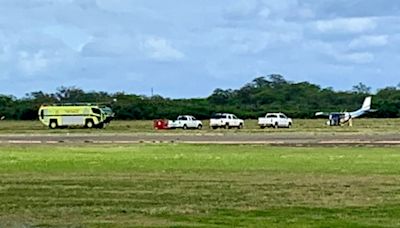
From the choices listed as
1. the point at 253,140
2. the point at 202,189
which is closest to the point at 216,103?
the point at 253,140

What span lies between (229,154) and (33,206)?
25855 mm

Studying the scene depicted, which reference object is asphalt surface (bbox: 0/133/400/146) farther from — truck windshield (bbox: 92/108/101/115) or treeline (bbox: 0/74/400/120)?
treeline (bbox: 0/74/400/120)

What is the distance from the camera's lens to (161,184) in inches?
1195

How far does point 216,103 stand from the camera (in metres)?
190

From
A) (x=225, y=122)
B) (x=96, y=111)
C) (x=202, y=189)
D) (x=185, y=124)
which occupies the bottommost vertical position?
(x=202, y=189)

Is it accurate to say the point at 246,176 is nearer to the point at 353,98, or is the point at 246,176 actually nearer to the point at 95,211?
the point at 95,211

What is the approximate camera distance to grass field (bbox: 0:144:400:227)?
21.2 metres

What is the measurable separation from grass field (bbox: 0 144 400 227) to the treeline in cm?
10707

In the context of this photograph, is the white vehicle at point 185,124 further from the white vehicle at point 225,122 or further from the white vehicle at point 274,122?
the white vehicle at point 274,122

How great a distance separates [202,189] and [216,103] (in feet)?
529

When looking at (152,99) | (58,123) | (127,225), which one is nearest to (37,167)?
(127,225)

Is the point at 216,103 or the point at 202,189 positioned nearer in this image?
the point at 202,189

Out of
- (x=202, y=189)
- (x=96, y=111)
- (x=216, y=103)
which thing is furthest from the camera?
(x=216, y=103)

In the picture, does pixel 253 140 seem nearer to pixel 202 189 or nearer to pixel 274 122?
pixel 202 189
